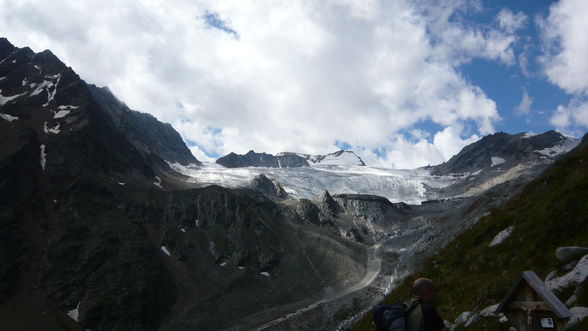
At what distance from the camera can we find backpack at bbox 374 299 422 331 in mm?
7570

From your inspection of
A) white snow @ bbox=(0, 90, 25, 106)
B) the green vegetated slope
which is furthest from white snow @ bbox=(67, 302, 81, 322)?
white snow @ bbox=(0, 90, 25, 106)

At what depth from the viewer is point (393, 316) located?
7617 mm

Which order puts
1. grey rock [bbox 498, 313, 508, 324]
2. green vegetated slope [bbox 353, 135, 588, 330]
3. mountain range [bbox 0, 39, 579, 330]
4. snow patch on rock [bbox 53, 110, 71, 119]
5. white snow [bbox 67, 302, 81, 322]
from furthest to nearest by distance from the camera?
snow patch on rock [bbox 53, 110, 71, 119] < mountain range [bbox 0, 39, 579, 330] < white snow [bbox 67, 302, 81, 322] < green vegetated slope [bbox 353, 135, 588, 330] < grey rock [bbox 498, 313, 508, 324]

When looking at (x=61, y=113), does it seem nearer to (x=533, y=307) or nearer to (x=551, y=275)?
(x=551, y=275)

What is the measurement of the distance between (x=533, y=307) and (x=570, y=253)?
9536 mm

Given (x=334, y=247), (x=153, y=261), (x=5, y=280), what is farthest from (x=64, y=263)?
(x=334, y=247)

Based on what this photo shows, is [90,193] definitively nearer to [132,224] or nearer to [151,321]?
[132,224]

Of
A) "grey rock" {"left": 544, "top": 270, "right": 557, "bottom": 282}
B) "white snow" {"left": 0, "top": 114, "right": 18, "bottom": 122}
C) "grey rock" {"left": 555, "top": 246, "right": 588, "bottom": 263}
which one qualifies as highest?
"white snow" {"left": 0, "top": 114, "right": 18, "bottom": 122}

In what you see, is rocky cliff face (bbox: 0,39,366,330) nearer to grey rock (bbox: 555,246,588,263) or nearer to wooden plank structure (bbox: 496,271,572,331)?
grey rock (bbox: 555,246,588,263)

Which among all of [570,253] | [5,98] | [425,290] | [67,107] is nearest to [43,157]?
[67,107]

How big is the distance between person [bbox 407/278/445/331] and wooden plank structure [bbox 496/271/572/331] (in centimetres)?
311

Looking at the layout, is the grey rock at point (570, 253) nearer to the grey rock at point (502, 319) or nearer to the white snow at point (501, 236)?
the grey rock at point (502, 319)

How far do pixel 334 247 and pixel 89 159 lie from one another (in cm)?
9815

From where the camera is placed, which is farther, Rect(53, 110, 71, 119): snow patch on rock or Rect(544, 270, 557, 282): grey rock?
Rect(53, 110, 71, 119): snow patch on rock
